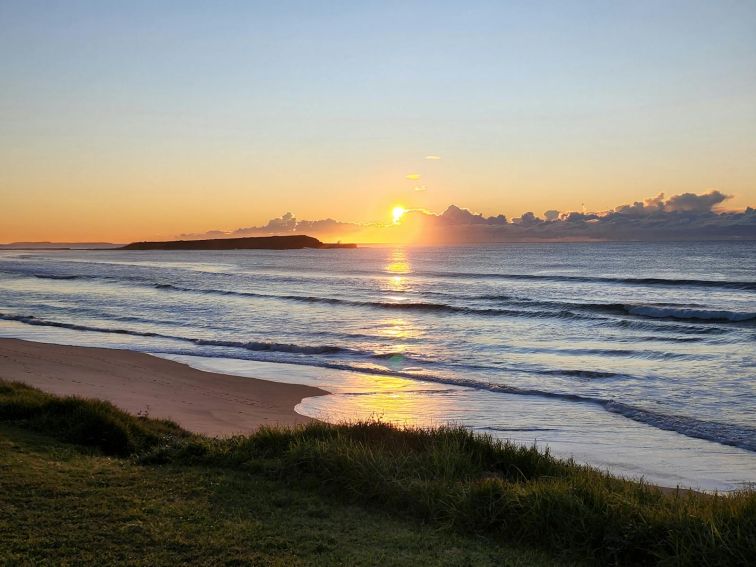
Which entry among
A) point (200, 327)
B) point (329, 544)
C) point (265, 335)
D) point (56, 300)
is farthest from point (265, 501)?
point (56, 300)

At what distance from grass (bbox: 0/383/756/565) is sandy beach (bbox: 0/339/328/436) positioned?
10.5 ft

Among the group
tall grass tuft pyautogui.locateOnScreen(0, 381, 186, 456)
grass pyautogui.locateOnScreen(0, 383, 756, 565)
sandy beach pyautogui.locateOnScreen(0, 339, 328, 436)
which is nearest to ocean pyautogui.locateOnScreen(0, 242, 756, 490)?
sandy beach pyautogui.locateOnScreen(0, 339, 328, 436)

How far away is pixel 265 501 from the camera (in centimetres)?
652

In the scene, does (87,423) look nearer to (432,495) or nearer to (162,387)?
(432,495)

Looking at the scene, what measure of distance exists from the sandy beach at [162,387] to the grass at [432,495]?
319 centimetres

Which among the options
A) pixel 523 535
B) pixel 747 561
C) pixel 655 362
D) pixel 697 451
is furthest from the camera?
pixel 655 362

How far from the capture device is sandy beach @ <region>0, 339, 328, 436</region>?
13359mm

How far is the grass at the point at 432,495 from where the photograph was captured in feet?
17.7

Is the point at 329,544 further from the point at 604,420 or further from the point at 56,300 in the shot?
the point at 56,300

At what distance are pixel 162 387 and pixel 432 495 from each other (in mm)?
11766

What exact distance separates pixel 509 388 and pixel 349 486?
11.0 m

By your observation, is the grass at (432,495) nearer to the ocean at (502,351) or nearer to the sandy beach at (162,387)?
the sandy beach at (162,387)

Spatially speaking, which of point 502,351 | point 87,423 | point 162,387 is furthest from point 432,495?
point 502,351

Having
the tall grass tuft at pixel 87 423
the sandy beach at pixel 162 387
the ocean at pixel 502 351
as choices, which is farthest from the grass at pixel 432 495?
the ocean at pixel 502 351
